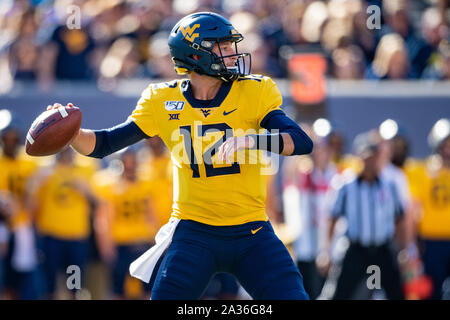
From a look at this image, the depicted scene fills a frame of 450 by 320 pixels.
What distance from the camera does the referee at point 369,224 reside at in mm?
7199

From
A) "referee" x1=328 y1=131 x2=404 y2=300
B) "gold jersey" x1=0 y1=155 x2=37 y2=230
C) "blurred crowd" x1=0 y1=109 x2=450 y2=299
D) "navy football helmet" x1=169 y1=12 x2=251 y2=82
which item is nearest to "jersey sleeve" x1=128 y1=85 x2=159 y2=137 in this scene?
"navy football helmet" x1=169 y1=12 x2=251 y2=82

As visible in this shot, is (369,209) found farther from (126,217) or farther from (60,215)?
(60,215)

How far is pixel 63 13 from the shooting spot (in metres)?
9.57

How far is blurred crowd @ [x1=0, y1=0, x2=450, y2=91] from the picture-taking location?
9352 mm

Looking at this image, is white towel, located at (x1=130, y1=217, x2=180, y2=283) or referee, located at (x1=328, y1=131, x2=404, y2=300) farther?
referee, located at (x1=328, y1=131, x2=404, y2=300)

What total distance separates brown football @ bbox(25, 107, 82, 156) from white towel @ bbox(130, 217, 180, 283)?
694mm

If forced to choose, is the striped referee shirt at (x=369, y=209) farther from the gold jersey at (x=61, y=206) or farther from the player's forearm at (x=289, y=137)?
the player's forearm at (x=289, y=137)

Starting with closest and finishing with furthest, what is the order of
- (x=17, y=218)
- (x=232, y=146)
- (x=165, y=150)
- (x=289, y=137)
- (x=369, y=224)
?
1. (x=232, y=146)
2. (x=289, y=137)
3. (x=369, y=224)
4. (x=17, y=218)
5. (x=165, y=150)

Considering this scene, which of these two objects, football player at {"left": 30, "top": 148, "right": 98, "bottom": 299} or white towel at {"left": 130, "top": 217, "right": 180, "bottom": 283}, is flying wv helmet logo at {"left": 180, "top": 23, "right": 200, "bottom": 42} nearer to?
white towel at {"left": 130, "top": 217, "right": 180, "bottom": 283}

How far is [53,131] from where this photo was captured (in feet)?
14.3

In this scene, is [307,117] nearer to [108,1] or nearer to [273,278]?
[108,1]

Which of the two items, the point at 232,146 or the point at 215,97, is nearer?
the point at 232,146

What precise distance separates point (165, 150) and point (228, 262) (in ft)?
14.5

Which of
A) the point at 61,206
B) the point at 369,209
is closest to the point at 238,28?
the point at 61,206
